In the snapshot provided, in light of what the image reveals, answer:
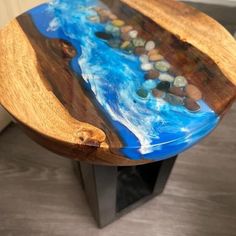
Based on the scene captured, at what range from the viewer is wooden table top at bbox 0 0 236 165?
449mm

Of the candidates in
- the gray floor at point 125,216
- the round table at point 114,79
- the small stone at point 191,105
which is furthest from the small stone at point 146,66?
the gray floor at point 125,216

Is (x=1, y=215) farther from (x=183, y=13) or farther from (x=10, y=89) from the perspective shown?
(x=183, y=13)

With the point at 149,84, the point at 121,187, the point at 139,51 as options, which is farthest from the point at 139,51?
the point at 121,187

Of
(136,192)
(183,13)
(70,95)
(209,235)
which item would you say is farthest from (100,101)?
(209,235)

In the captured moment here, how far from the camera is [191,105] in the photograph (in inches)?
19.3

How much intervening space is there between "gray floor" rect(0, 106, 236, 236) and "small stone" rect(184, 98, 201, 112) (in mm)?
508

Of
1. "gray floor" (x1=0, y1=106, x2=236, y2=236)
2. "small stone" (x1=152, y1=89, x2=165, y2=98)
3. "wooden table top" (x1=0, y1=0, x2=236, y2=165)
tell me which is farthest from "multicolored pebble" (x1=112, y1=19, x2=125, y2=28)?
"gray floor" (x1=0, y1=106, x2=236, y2=236)

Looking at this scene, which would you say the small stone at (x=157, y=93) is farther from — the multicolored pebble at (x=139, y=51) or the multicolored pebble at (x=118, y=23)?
the multicolored pebble at (x=118, y=23)

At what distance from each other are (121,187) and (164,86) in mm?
476

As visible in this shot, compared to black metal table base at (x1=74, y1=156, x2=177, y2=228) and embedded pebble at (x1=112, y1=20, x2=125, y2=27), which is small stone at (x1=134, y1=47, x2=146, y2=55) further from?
black metal table base at (x1=74, y1=156, x2=177, y2=228)

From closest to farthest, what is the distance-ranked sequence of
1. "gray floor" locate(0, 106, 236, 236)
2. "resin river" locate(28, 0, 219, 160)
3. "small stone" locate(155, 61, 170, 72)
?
"resin river" locate(28, 0, 219, 160) → "small stone" locate(155, 61, 170, 72) → "gray floor" locate(0, 106, 236, 236)

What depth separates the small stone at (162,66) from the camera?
1.82 ft

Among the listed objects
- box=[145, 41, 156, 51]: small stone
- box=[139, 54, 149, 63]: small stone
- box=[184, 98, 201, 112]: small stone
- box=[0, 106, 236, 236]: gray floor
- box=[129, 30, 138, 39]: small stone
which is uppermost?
box=[129, 30, 138, 39]: small stone

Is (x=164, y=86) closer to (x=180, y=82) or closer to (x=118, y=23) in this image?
(x=180, y=82)
